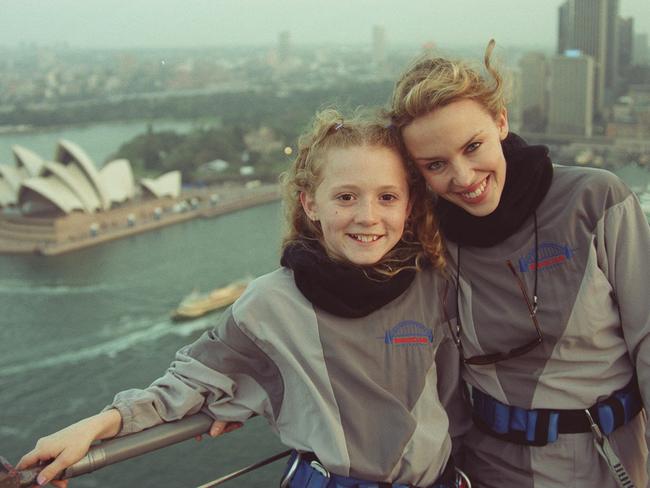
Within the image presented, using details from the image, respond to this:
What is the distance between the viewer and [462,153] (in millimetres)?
719

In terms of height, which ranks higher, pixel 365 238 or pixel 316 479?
pixel 365 238

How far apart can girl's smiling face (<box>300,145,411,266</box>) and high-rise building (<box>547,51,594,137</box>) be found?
423 inches

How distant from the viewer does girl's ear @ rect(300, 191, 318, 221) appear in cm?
75

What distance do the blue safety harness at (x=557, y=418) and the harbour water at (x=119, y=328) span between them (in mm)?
4880

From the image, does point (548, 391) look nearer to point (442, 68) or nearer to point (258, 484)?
point (442, 68)

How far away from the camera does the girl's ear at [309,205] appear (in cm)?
75

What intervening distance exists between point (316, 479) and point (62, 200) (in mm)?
13256

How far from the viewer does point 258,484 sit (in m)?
5.37

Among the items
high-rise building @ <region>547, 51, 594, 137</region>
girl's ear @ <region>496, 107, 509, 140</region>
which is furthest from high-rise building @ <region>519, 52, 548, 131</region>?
girl's ear @ <region>496, 107, 509, 140</region>

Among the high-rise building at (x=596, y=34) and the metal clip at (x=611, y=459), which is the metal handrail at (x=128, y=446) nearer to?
the metal clip at (x=611, y=459)

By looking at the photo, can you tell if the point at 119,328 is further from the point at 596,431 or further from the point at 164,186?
the point at 596,431

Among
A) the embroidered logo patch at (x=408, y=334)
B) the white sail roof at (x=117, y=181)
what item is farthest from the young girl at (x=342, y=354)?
the white sail roof at (x=117, y=181)

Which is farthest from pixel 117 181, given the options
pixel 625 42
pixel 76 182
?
pixel 625 42

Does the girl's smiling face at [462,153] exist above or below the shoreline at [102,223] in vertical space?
above
